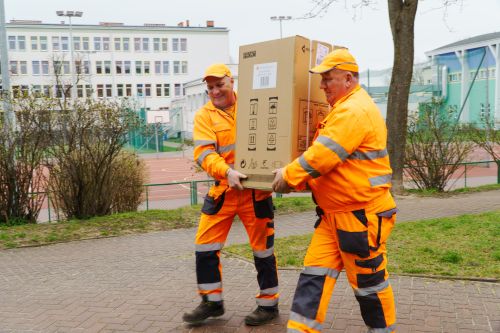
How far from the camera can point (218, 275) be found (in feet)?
14.8

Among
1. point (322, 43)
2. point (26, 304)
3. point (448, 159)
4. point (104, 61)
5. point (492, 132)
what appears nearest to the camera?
point (322, 43)

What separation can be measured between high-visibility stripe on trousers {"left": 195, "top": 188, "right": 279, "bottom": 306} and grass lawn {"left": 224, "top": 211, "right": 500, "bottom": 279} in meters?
1.76

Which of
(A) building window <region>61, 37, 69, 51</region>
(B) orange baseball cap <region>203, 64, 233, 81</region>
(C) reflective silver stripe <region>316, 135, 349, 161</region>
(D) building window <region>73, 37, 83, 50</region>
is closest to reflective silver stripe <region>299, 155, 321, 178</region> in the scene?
(C) reflective silver stripe <region>316, 135, 349, 161</region>

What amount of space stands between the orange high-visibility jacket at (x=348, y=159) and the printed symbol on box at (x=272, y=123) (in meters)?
0.41

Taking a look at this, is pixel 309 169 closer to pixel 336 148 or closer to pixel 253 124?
pixel 336 148

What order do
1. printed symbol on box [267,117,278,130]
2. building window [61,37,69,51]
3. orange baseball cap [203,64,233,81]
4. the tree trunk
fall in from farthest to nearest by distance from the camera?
1. building window [61,37,69,51]
2. the tree trunk
3. orange baseball cap [203,64,233,81]
4. printed symbol on box [267,117,278,130]

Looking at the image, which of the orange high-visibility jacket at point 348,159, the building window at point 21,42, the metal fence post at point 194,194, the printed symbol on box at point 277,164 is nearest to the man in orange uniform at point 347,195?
the orange high-visibility jacket at point 348,159

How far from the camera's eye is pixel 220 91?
4.43 meters

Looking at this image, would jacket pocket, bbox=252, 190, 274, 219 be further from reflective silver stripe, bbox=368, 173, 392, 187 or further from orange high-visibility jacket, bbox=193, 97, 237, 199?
reflective silver stripe, bbox=368, 173, 392, 187

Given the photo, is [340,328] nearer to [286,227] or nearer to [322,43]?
[322,43]

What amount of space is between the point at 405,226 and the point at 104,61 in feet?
224

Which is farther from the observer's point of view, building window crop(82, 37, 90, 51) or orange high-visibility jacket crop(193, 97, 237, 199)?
building window crop(82, 37, 90, 51)

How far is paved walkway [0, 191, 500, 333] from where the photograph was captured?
14.9 feet

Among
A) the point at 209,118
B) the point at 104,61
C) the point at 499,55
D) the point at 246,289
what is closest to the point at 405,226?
the point at 246,289
